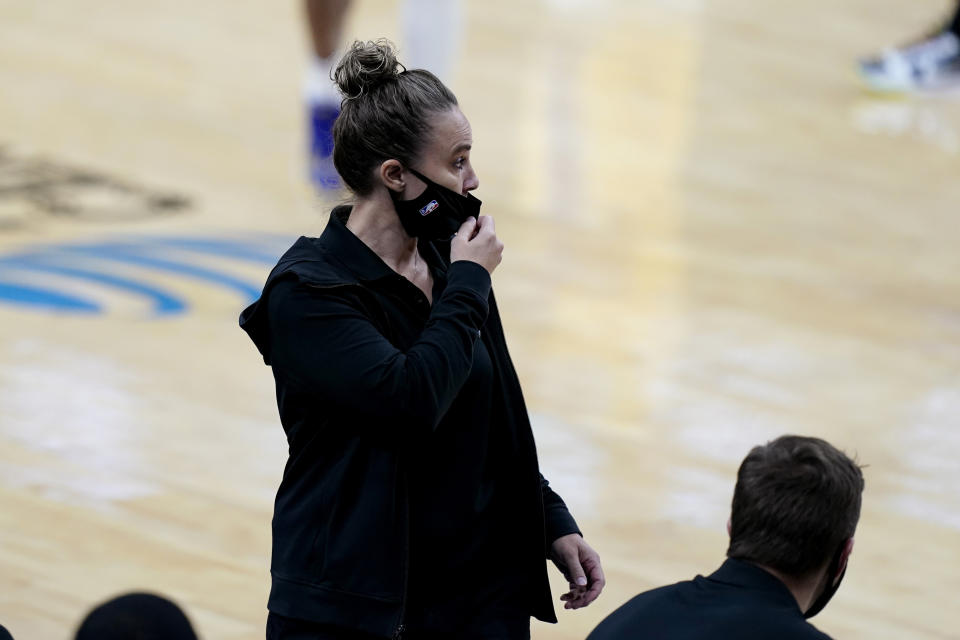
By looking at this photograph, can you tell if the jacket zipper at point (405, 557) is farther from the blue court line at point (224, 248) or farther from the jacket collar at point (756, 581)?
the blue court line at point (224, 248)

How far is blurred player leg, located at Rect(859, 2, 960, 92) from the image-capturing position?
6953 millimetres

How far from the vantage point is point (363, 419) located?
1.69 meters

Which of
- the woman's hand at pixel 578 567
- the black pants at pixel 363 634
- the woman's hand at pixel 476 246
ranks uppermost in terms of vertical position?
the woman's hand at pixel 476 246

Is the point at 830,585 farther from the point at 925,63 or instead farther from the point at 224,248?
the point at 925,63

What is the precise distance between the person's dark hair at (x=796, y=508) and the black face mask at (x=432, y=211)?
0.43 meters

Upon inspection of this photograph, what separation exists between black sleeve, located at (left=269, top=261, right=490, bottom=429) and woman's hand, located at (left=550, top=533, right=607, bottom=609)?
0.33 metres

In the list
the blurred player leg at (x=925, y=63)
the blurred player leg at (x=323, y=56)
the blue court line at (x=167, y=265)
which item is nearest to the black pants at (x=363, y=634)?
the blue court line at (x=167, y=265)

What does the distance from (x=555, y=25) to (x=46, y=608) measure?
209 inches

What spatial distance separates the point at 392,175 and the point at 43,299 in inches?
102

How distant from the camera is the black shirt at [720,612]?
1566 millimetres

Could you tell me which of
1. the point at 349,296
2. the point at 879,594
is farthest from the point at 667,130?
the point at 349,296

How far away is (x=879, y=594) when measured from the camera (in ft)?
9.71

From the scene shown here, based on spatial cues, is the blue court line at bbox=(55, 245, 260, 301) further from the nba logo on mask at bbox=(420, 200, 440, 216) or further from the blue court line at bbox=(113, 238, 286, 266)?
the nba logo on mask at bbox=(420, 200, 440, 216)

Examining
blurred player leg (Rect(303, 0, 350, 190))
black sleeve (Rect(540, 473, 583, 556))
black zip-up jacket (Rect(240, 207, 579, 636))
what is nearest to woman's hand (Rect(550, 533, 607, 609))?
black sleeve (Rect(540, 473, 583, 556))
